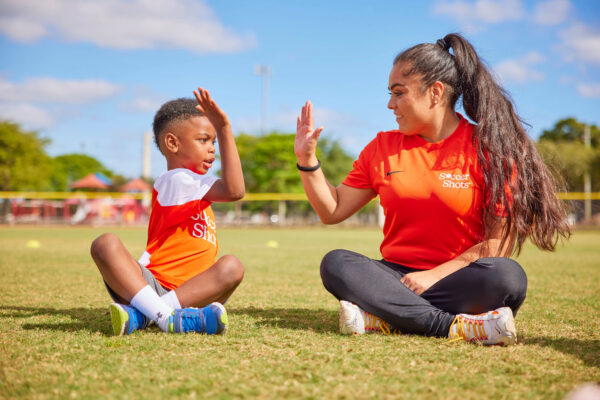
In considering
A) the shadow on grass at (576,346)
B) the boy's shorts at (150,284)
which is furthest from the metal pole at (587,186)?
the boy's shorts at (150,284)

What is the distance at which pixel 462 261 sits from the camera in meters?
2.68

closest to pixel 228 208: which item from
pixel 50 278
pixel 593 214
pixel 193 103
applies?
pixel 593 214

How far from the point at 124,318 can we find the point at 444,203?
171cm

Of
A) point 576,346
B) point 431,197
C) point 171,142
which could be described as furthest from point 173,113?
point 576,346

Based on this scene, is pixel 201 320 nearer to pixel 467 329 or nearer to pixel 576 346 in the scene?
pixel 467 329

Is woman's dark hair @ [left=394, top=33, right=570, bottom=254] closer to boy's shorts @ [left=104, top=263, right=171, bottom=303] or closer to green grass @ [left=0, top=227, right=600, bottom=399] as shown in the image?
green grass @ [left=0, top=227, right=600, bottom=399]

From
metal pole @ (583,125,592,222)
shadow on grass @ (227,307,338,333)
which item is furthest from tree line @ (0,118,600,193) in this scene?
shadow on grass @ (227,307,338,333)

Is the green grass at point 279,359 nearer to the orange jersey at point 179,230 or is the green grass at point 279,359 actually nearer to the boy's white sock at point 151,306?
the boy's white sock at point 151,306

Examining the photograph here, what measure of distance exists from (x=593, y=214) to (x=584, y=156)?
26.2 ft

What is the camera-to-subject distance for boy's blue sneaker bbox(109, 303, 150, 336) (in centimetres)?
251

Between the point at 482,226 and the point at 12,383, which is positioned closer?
the point at 12,383

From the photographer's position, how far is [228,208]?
3716 centimetres

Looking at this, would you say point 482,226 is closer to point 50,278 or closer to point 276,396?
point 276,396

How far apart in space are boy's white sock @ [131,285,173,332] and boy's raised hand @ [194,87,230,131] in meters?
0.92
